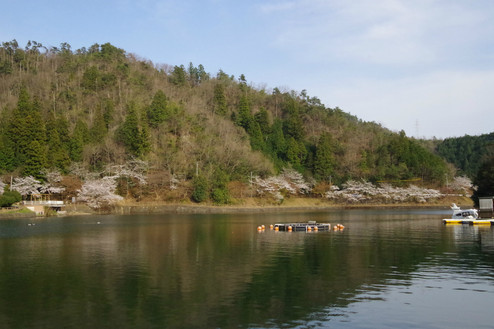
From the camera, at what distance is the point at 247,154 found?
70.4m

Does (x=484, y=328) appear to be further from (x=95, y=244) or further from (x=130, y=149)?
(x=130, y=149)

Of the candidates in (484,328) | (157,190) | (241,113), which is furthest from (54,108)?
(484,328)

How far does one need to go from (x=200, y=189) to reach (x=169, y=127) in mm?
14984

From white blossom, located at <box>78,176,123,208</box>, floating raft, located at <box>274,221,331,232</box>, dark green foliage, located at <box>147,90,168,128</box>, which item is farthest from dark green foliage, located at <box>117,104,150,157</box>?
floating raft, located at <box>274,221,331,232</box>

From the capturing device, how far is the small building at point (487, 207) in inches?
1567

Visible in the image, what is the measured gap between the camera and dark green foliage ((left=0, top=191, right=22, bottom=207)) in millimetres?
44653

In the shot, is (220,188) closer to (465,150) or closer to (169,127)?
(169,127)

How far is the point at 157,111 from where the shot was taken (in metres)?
69.8

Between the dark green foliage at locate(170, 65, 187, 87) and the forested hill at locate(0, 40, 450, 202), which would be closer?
the forested hill at locate(0, 40, 450, 202)

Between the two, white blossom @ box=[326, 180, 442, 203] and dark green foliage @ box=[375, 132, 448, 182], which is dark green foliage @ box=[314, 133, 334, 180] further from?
dark green foliage @ box=[375, 132, 448, 182]

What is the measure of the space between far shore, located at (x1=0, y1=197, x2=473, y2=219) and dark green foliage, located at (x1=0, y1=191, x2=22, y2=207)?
1.10m

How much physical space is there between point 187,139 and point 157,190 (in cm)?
1080

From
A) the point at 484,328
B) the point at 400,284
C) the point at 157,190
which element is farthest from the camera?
the point at 157,190

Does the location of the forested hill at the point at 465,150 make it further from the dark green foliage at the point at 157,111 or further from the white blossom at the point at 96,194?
the white blossom at the point at 96,194
